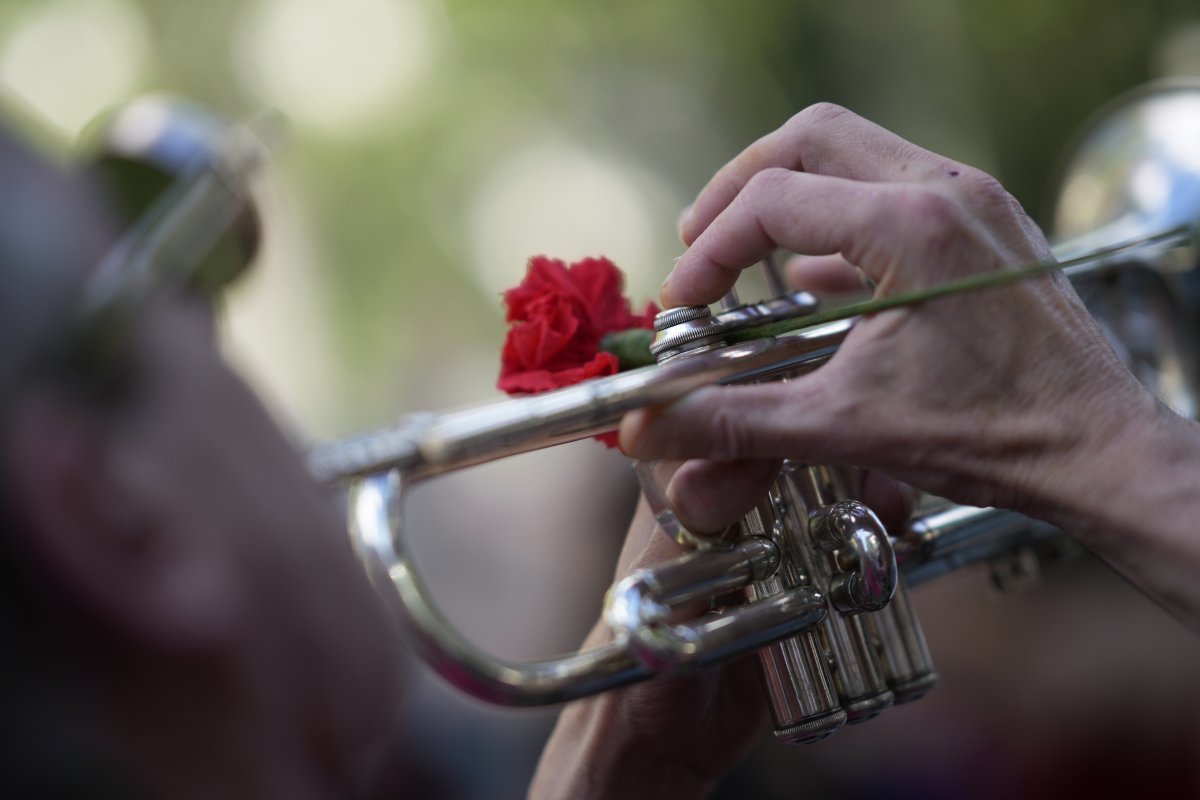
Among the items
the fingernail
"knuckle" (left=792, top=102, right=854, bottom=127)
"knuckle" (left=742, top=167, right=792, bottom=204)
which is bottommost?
"knuckle" (left=742, top=167, right=792, bottom=204)

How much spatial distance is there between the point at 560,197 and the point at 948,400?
16.9 ft

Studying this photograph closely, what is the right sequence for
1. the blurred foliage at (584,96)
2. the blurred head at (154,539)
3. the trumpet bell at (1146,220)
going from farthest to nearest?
the blurred foliage at (584,96) < the trumpet bell at (1146,220) < the blurred head at (154,539)

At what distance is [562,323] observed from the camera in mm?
970

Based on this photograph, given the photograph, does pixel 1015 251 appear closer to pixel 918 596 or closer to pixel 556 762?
pixel 556 762

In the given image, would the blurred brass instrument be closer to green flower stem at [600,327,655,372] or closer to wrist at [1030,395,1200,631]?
green flower stem at [600,327,655,372]

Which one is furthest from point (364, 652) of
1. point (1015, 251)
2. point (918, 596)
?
point (918, 596)

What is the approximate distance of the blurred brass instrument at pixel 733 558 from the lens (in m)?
0.77

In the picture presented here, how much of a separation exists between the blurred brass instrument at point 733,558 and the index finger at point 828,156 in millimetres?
105

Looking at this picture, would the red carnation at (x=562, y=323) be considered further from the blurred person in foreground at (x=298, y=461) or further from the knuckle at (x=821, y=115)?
the knuckle at (x=821, y=115)

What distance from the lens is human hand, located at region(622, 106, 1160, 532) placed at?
31.6 inches

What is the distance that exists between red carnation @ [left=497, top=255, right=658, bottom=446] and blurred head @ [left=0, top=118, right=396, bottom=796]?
0.93ft

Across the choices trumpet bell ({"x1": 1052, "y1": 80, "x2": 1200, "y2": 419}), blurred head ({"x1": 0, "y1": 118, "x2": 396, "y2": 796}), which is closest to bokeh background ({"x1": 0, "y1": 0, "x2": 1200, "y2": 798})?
trumpet bell ({"x1": 1052, "y1": 80, "x2": 1200, "y2": 419})

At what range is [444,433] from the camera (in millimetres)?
777

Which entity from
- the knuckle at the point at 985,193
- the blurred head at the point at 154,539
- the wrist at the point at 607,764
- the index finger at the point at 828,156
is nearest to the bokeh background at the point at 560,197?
the wrist at the point at 607,764
